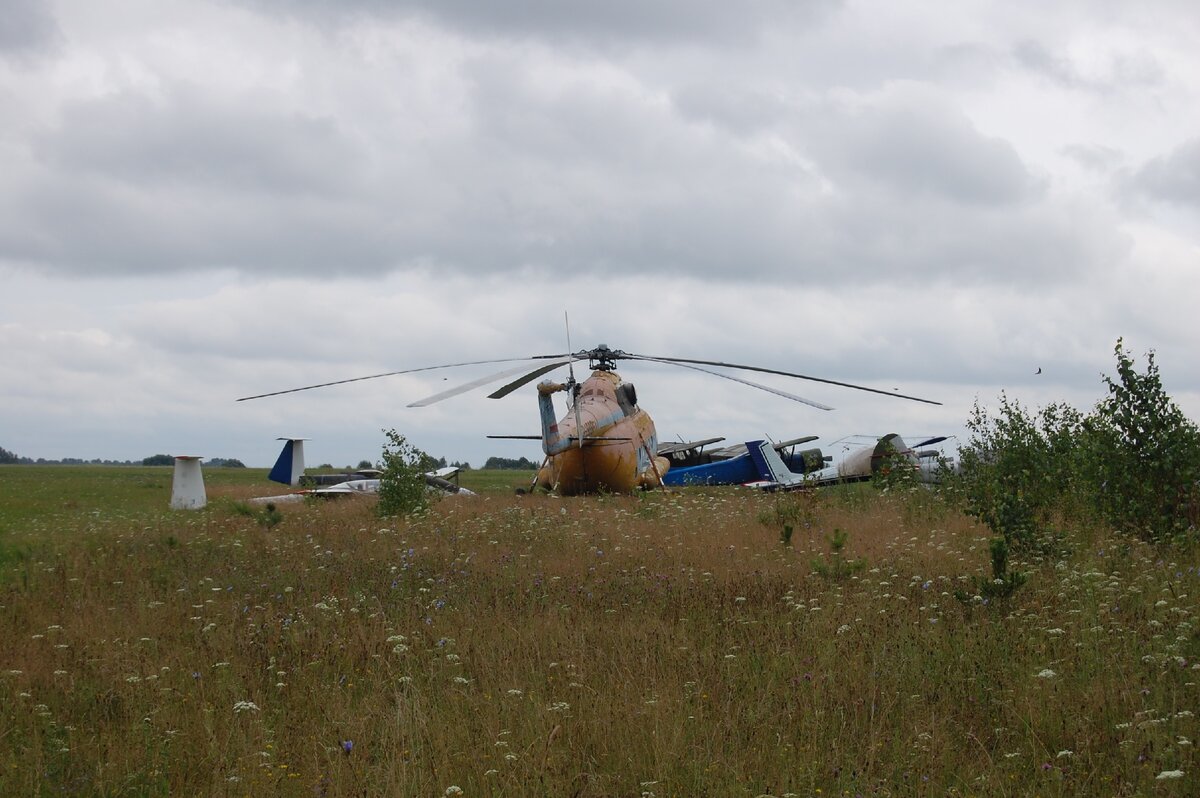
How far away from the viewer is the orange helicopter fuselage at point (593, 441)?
77.5 ft

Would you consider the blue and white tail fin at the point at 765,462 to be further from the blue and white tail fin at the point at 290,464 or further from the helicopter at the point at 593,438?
the blue and white tail fin at the point at 290,464

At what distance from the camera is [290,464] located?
36.0m

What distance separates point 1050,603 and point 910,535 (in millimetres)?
5016

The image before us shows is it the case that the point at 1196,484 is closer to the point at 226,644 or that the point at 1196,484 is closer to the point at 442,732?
the point at 442,732

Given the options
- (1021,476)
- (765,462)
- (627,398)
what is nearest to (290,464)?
(627,398)

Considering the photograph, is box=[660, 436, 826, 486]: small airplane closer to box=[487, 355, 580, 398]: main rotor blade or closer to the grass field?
box=[487, 355, 580, 398]: main rotor blade

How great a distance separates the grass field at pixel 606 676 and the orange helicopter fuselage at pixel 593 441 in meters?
11.8

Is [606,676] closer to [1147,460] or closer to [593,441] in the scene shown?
→ [1147,460]

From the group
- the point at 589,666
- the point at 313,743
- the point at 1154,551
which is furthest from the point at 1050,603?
the point at 313,743

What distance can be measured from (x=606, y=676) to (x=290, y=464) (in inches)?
1262

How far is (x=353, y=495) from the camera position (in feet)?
87.8

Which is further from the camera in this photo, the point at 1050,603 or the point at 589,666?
the point at 1050,603

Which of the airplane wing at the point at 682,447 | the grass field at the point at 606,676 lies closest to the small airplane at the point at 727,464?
the airplane wing at the point at 682,447

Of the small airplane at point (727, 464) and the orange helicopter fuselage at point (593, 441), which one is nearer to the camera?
the orange helicopter fuselage at point (593, 441)
